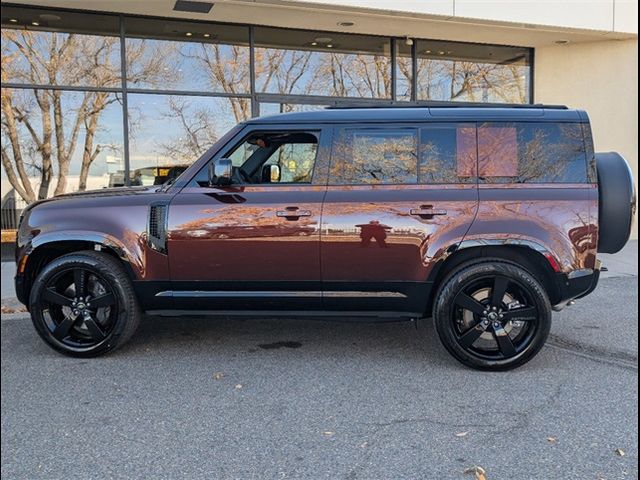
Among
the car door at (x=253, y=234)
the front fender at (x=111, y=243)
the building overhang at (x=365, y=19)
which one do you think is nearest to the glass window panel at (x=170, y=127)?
the building overhang at (x=365, y=19)

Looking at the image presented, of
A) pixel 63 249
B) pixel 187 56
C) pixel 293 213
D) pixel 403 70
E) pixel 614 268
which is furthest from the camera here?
pixel 403 70

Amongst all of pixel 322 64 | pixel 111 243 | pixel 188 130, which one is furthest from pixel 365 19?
pixel 111 243

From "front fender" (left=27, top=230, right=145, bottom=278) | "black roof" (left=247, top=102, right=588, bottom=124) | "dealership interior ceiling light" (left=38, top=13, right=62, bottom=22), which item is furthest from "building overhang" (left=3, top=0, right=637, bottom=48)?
"front fender" (left=27, top=230, right=145, bottom=278)

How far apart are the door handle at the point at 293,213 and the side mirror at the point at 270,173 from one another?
29cm

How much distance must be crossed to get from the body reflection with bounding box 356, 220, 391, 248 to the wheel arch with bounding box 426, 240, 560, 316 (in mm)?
441

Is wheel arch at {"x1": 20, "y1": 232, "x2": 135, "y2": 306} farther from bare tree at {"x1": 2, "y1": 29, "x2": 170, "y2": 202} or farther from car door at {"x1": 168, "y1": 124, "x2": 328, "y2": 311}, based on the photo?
bare tree at {"x1": 2, "y1": 29, "x2": 170, "y2": 202}

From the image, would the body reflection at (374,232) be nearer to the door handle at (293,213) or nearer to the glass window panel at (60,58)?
the door handle at (293,213)

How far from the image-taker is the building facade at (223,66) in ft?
28.9

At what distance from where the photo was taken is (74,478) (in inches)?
105

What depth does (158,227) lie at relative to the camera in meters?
4.11

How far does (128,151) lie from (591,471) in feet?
27.6

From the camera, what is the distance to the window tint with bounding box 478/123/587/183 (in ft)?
12.9

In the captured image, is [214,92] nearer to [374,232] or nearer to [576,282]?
[374,232]

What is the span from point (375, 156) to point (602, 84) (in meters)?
8.76
